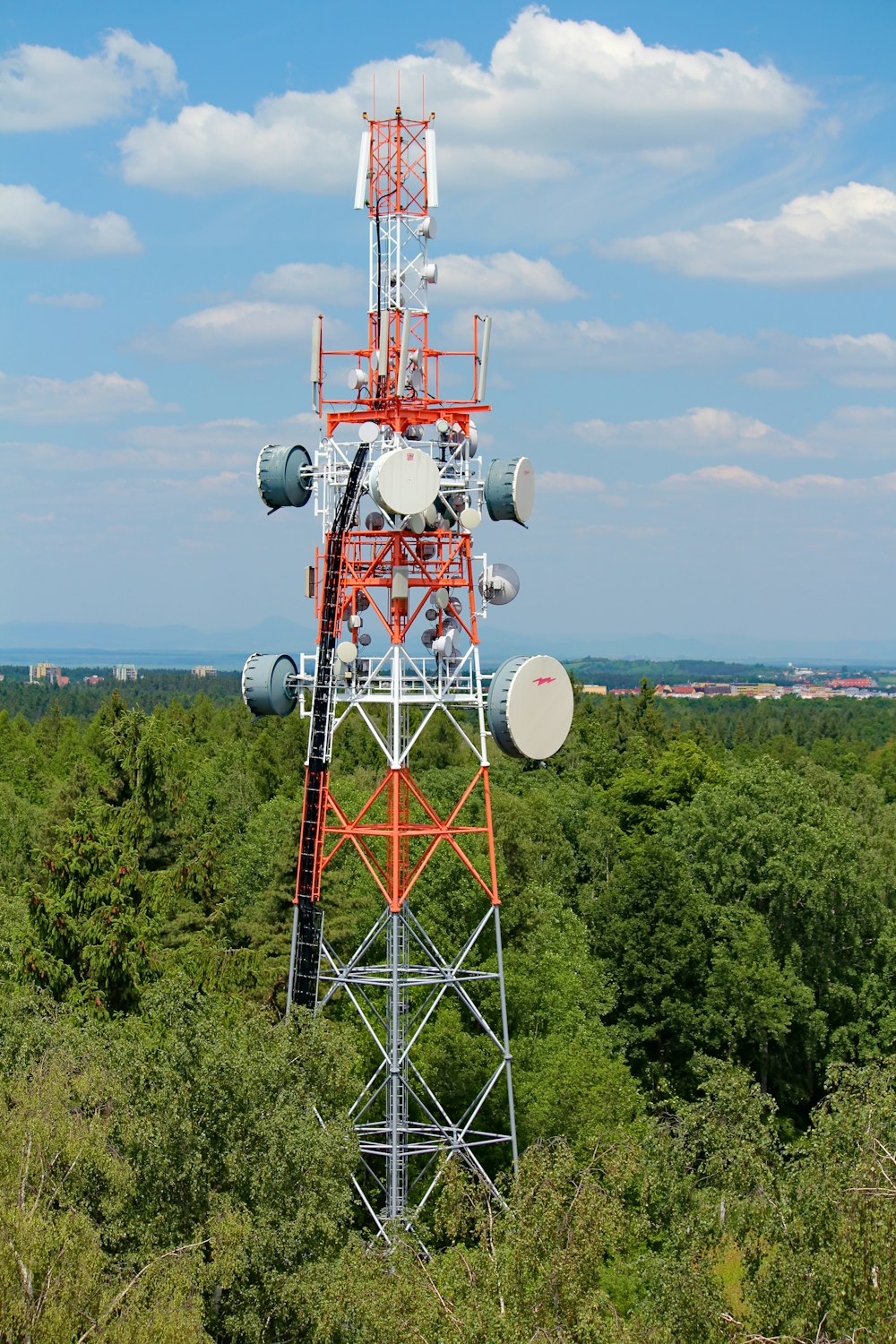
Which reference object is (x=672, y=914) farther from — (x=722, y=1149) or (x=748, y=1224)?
(x=748, y=1224)

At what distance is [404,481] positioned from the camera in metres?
24.8

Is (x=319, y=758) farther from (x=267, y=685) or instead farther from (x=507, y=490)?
(x=507, y=490)

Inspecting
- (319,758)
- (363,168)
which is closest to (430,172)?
(363,168)

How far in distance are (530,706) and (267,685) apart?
4637 mm

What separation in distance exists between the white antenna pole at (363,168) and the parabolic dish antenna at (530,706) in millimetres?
8401

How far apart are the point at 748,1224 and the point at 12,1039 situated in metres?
13.1

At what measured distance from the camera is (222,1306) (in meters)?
19.2

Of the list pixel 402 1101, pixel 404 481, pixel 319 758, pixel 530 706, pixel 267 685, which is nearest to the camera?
pixel 404 481

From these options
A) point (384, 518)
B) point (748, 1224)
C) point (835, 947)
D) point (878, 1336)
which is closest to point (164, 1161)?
point (748, 1224)

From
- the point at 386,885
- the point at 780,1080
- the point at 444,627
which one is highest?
the point at 444,627

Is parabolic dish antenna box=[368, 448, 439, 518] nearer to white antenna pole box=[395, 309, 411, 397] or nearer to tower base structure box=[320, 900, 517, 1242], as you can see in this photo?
white antenna pole box=[395, 309, 411, 397]

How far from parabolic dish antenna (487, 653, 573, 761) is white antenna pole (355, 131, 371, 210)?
8.40 m

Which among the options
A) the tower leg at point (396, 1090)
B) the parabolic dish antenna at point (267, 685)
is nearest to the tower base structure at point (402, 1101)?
the tower leg at point (396, 1090)

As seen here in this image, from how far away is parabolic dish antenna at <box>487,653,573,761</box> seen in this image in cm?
A: 2556
